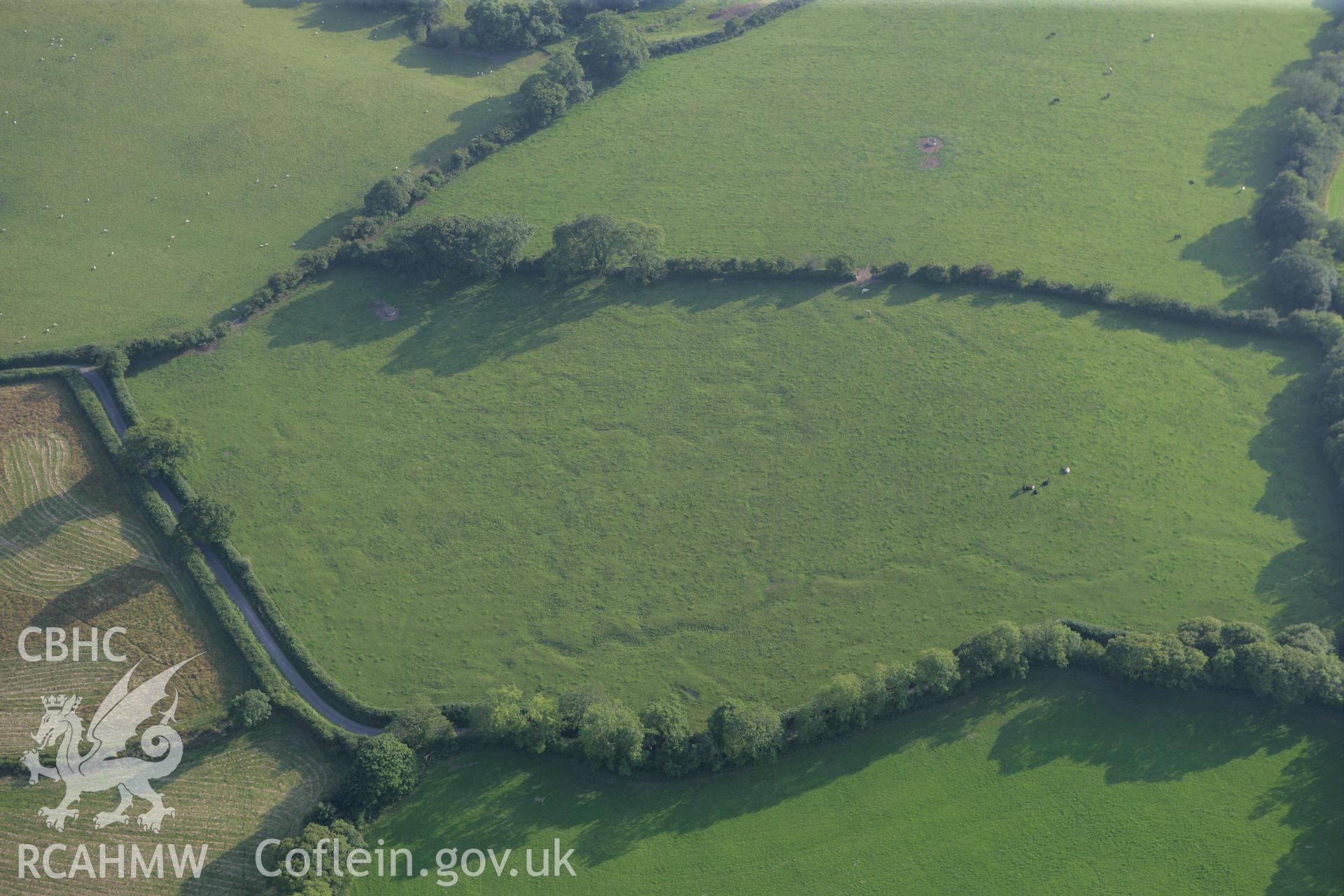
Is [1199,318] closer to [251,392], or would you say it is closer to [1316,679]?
[1316,679]

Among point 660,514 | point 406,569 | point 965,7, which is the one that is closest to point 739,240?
point 660,514

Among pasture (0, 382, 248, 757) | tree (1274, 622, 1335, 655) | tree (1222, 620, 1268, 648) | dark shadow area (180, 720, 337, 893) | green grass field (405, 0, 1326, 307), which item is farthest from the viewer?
green grass field (405, 0, 1326, 307)

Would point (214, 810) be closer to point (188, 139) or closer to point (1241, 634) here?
point (1241, 634)

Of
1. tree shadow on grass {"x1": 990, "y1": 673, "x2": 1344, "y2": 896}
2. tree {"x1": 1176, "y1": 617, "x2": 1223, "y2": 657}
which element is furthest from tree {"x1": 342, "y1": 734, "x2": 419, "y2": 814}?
tree {"x1": 1176, "y1": 617, "x2": 1223, "y2": 657}

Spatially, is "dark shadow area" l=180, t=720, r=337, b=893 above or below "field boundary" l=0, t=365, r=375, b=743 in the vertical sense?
below

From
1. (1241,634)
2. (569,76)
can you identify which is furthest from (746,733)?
(569,76)

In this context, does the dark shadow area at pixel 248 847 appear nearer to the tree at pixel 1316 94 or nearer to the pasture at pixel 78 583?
the pasture at pixel 78 583

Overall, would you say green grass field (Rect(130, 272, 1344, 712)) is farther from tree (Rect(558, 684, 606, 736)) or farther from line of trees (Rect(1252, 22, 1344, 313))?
line of trees (Rect(1252, 22, 1344, 313))
